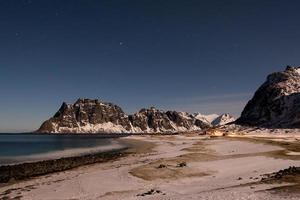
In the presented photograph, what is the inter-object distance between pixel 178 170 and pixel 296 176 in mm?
11780

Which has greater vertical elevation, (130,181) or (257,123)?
(257,123)

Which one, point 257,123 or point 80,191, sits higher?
point 257,123

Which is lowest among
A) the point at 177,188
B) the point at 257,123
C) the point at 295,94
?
the point at 177,188

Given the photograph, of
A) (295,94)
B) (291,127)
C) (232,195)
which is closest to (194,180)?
(232,195)

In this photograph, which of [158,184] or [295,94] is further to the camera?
[295,94]

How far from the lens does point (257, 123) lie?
196 meters

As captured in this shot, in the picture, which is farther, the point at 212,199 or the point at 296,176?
the point at 296,176

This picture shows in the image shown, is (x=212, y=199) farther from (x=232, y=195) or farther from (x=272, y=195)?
(x=272, y=195)

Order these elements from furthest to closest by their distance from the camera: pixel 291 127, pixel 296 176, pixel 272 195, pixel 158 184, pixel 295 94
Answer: pixel 295 94
pixel 291 127
pixel 158 184
pixel 296 176
pixel 272 195

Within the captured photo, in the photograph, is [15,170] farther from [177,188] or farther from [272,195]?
[272,195]

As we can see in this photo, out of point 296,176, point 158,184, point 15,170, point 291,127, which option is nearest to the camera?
point 296,176

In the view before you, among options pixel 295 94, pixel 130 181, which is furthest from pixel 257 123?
pixel 130 181

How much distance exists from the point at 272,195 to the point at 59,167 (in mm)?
33622

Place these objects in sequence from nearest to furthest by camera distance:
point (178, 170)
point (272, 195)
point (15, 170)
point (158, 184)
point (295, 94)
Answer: point (272, 195) < point (158, 184) < point (178, 170) < point (15, 170) < point (295, 94)
